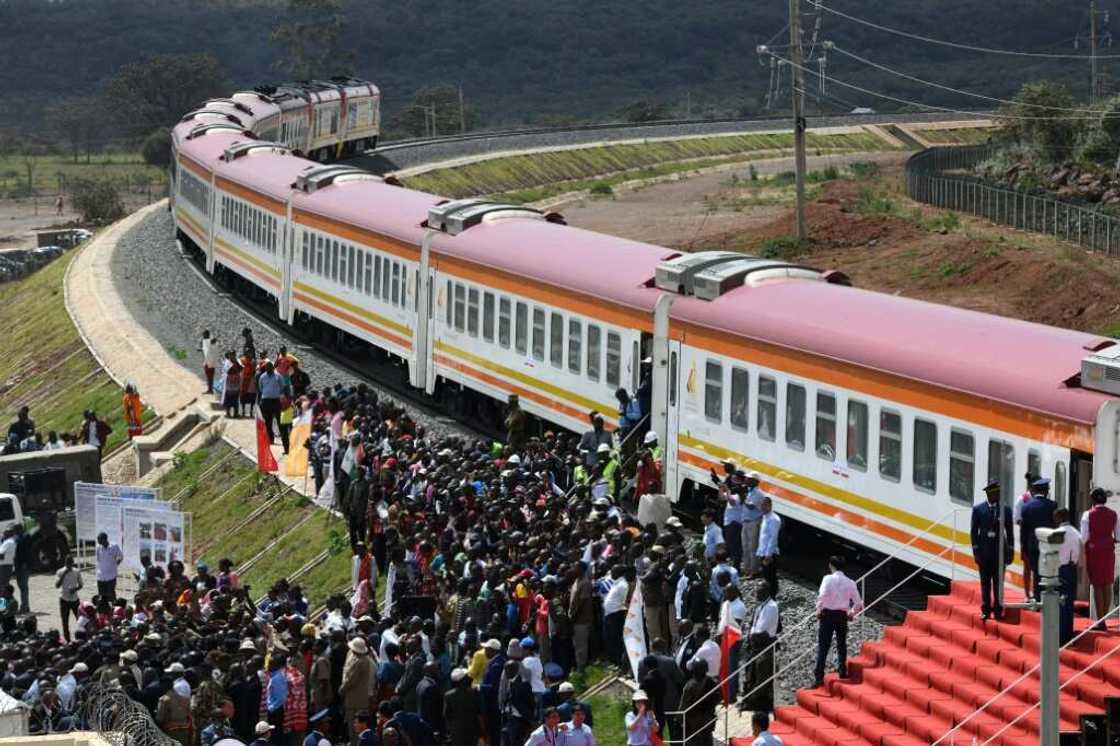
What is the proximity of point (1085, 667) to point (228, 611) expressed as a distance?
9.22m

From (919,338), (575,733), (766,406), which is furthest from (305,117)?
(575,733)

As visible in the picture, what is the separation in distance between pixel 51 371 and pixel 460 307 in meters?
18.1

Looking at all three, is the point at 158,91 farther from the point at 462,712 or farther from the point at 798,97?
the point at 462,712

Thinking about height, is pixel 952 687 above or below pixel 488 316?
above

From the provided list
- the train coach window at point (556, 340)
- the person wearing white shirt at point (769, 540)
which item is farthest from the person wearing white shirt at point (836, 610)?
the train coach window at point (556, 340)

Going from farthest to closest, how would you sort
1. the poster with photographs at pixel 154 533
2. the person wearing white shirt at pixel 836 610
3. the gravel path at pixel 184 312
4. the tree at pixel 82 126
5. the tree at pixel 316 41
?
the tree at pixel 82 126 < the tree at pixel 316 41 < the gravel path at pixel 184 312 < the poster with photographs at pixel 154 533 < the person wearing white shirt at pixel 836 610

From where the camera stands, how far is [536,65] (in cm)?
15525

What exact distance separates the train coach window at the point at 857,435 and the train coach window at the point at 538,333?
8.14m

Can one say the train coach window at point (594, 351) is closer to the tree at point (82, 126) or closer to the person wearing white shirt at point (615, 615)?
the person wearing white shirt at point (615, 615)

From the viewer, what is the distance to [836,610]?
713 inches

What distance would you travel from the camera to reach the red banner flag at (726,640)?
1805 cm

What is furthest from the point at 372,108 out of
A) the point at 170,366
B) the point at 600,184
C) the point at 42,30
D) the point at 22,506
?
the point at 42,30

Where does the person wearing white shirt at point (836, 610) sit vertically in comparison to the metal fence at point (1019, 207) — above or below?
above

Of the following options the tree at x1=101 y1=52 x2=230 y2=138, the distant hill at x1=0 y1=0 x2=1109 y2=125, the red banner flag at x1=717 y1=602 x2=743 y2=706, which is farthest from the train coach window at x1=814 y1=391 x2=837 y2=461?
the distant hill at x1=0 y1=0 x2=1109 y2=125
